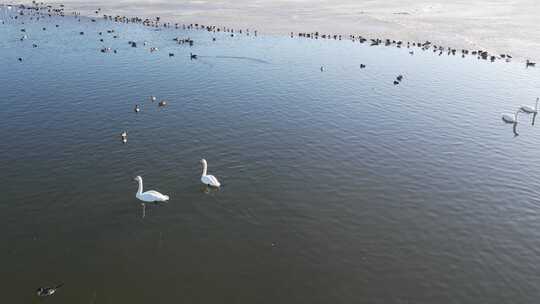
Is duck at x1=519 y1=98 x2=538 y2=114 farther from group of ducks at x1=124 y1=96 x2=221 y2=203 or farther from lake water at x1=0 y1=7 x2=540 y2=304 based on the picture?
group of ducks at x1=124 y1=96 x2=221 y2=203

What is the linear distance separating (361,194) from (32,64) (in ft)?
198

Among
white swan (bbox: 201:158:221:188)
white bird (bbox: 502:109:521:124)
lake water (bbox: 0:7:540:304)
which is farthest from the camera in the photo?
white bird (bbox: 502:109:521:124)

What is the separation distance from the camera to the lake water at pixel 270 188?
2527cm

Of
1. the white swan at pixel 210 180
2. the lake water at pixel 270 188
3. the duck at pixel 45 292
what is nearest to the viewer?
the duck at pixel 45 292

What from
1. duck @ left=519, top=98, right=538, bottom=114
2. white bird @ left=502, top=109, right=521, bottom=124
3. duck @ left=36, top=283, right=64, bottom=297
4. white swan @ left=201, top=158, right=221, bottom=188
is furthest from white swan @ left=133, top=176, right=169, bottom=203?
duck @ left=519, top=98, right=538, bottom=114

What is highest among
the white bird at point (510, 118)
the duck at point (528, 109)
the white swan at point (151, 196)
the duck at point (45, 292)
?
the duck at point (528, 109)

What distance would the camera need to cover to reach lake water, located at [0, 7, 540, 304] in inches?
995

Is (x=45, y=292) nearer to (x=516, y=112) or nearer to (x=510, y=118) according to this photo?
(x=510, y=118)

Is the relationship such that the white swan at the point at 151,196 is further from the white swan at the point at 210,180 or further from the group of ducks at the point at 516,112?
the group of ducks at the point at 516,112

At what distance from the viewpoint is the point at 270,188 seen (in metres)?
35.0

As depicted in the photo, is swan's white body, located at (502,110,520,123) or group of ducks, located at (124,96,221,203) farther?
swan's white body, located at (502,110,520,123)

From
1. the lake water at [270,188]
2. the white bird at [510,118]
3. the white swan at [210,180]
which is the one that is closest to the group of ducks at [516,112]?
the white bird at [510,118]

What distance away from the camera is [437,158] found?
4125cm

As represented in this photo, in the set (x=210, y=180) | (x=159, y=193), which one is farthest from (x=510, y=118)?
(x=159, y=193)
